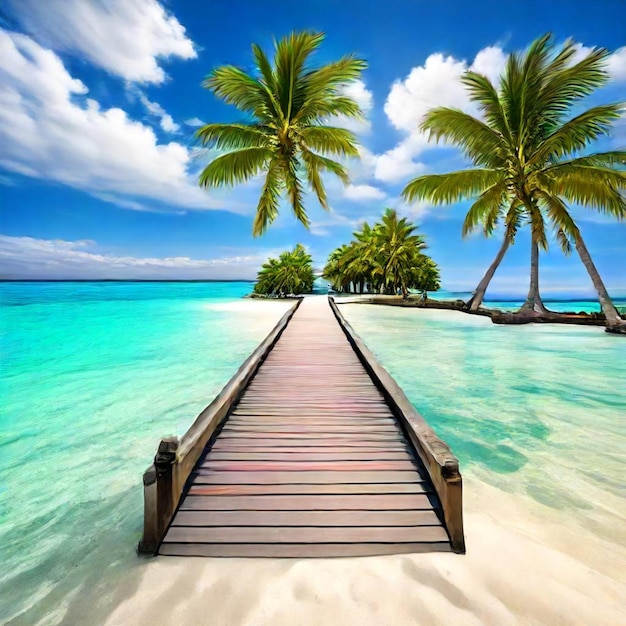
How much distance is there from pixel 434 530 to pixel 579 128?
1322cm

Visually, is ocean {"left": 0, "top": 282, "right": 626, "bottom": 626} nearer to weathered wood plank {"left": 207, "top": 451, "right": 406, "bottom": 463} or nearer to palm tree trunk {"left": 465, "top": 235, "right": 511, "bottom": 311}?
weathered wood plank {"left": 207, "top": 451, "right": 406, "bottom": 463}

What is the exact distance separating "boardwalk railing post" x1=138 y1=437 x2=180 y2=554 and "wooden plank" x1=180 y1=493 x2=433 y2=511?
20 cm

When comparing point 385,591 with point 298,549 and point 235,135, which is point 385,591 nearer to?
point 298,549

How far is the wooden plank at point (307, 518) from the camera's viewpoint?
2.04 m

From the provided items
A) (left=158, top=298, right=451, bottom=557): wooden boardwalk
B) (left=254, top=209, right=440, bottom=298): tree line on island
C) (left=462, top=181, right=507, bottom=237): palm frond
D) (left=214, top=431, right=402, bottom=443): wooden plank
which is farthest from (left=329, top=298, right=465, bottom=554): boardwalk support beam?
(left=254, top=209, right=440, bottom=298): tree line on island

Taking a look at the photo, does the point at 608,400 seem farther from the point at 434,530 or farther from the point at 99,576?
the point at 99,576

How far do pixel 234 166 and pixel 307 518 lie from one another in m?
10.2

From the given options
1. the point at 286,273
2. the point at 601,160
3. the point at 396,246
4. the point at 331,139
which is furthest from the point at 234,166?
the point at 286,273

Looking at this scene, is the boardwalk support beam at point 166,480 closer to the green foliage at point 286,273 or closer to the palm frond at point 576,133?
the palm frond at point 576,133

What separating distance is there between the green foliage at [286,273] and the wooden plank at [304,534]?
99.5 ft

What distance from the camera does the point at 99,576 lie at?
183 cm

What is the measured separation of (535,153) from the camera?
11.5 metres

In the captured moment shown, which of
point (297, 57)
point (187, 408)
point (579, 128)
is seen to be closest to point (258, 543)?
point (187, 408)

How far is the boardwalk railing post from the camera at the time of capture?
1.88m
